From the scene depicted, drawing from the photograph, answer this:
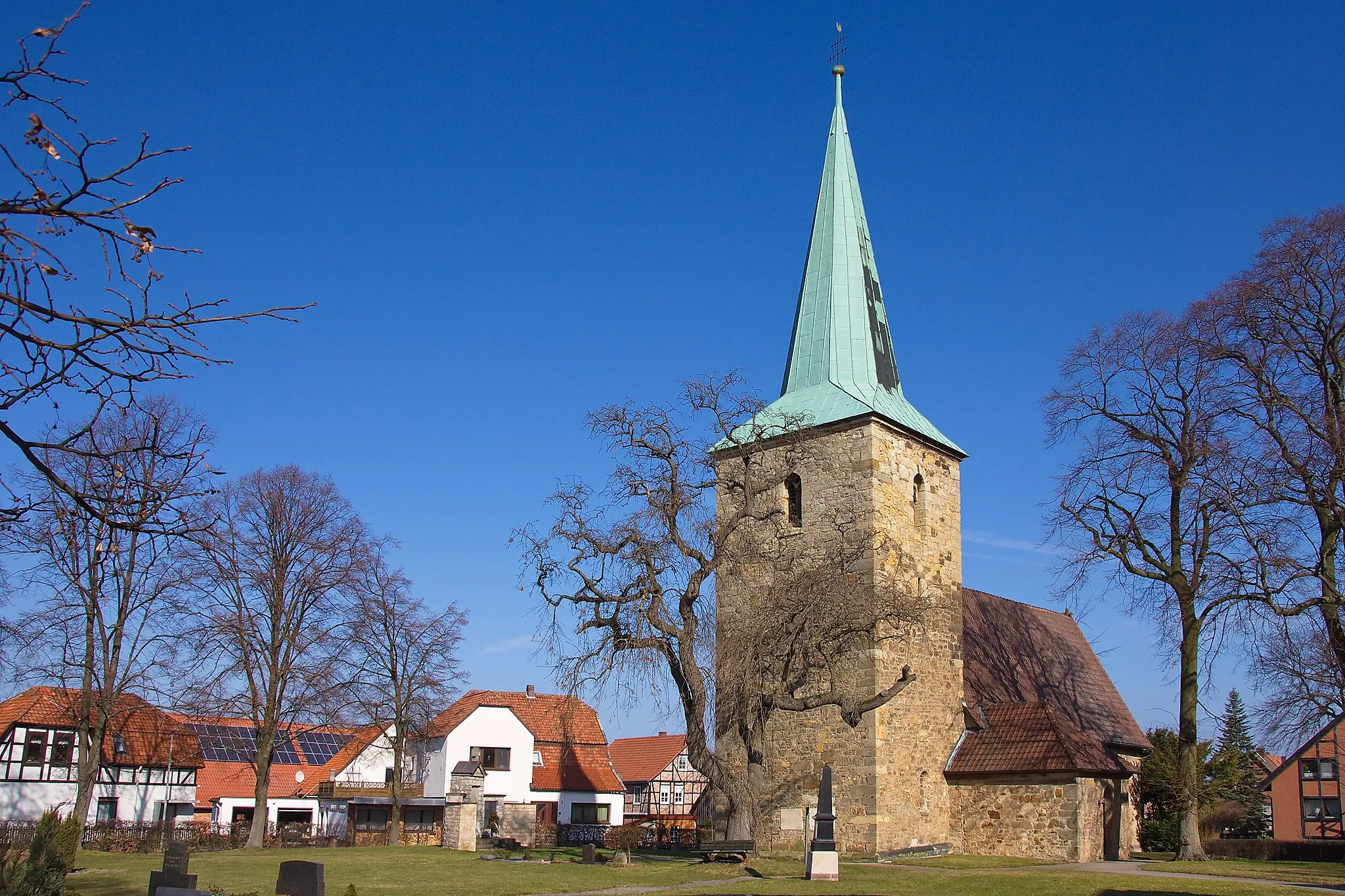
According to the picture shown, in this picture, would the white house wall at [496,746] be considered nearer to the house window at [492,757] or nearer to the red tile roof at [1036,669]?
the house window at [492,757]

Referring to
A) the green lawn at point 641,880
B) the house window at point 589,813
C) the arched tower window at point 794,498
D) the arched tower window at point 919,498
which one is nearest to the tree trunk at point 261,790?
the green lawn at point 641,880

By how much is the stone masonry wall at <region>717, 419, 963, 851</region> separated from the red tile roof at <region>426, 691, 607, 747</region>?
23.1m

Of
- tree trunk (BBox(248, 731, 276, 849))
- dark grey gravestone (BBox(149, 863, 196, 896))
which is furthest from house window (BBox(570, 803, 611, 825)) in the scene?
dark grey gravestone (BBox(149, 863, 196, 896))

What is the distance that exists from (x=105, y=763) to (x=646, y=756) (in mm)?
27146

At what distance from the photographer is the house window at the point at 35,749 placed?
37.8 meters

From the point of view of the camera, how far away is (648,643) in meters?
22.4

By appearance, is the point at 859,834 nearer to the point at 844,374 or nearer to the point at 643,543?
the point at 643,543

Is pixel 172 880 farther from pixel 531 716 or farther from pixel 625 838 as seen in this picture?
pixel 531 716

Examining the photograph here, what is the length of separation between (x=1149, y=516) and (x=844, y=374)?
8571 millimetres

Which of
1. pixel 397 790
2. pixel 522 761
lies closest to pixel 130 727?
pixel 397 790

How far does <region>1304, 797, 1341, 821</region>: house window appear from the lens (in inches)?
1875

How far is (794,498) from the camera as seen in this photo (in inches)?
1133

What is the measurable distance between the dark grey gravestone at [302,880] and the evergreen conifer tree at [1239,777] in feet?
83.8

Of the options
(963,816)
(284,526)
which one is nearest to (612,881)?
(963,816)
